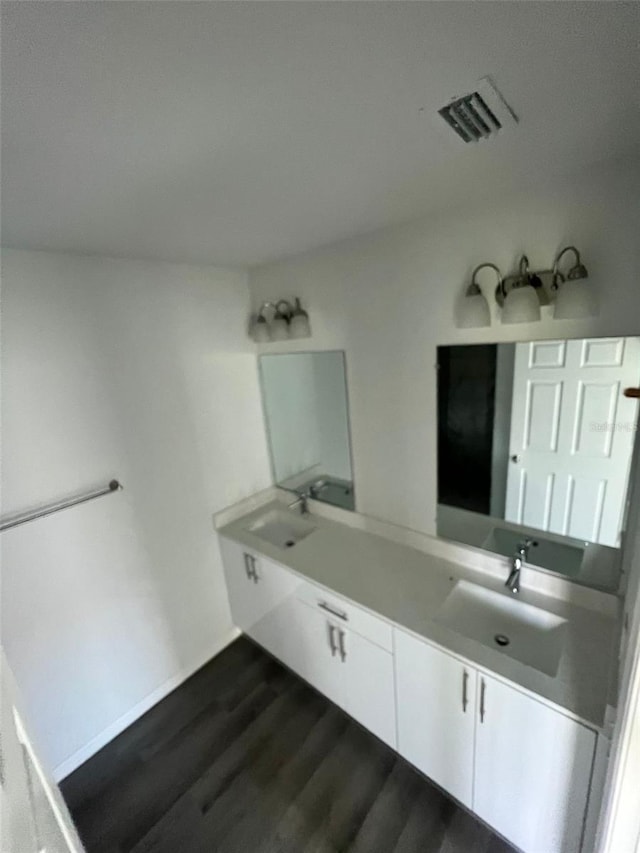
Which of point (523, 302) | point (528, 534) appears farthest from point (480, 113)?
point (528, 534)

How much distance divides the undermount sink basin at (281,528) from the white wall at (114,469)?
271 mm

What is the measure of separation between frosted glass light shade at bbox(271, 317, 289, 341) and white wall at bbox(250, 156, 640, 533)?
134 millimetres

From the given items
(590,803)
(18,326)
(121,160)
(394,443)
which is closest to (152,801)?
(590,803)

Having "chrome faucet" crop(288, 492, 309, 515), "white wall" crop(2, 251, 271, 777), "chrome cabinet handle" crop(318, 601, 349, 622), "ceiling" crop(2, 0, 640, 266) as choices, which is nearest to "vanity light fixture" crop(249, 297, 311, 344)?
"white wall" crop(2, 251, 271, 777)

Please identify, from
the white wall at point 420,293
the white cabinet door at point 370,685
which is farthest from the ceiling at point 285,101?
the white cabinet door at point 370,685

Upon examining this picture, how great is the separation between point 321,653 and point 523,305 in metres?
1.75

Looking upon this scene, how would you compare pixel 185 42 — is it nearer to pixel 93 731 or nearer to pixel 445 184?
pixel 445 184

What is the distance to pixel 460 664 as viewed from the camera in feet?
4.25

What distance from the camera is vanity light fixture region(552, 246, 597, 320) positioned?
115cm

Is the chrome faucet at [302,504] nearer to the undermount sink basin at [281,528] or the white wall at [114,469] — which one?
the undermount sink basin at [281,528]

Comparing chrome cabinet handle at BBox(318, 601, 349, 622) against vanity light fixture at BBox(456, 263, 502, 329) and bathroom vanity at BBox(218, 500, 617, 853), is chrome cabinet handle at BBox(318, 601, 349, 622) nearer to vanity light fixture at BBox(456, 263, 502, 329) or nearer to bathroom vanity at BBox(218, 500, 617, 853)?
bathroom vanity at BBox(218, 500, 617, 853)

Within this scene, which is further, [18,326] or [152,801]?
[152,801]

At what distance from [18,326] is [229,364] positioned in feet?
3.23

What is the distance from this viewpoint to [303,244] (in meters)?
1.75
